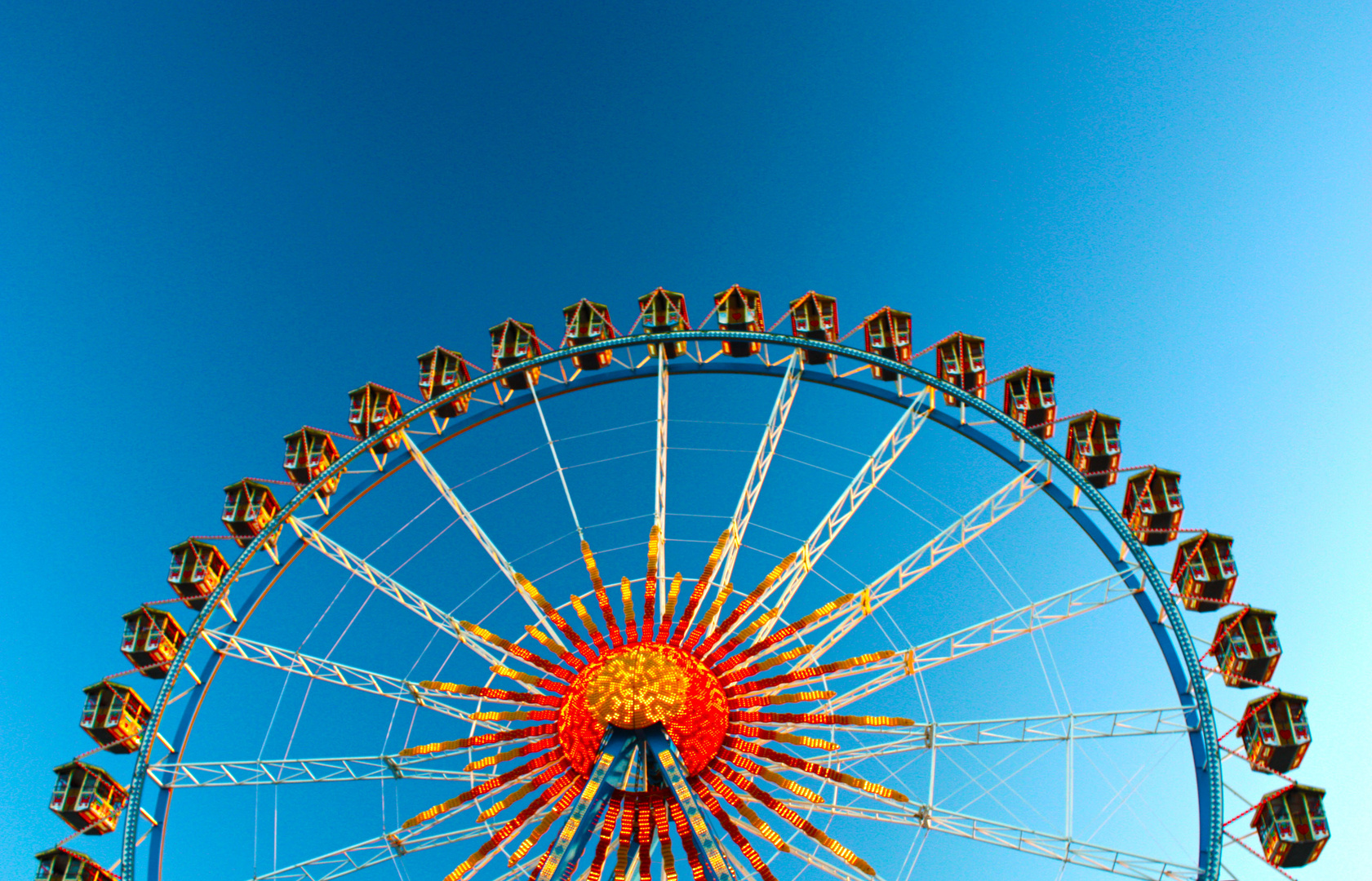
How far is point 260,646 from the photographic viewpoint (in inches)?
800

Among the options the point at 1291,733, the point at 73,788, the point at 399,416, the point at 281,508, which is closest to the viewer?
the point at 1291,733

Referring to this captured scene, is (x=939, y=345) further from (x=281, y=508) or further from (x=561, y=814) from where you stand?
(x=281, y=508)

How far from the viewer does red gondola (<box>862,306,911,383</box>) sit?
2205cm

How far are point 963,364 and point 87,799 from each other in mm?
19467

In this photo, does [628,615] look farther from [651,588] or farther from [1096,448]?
[1096,448]

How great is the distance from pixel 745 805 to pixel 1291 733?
10152mm

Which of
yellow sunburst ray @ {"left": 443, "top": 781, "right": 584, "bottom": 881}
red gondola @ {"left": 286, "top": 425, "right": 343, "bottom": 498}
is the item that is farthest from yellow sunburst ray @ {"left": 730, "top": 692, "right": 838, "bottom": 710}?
red gondola @ {"left": 286, "top": 425, "right": 343, "bottom": 498}

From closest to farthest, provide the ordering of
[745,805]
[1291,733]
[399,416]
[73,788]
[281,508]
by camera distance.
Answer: [745,805], [1291,733], [73,788], [281,508], [399,416]

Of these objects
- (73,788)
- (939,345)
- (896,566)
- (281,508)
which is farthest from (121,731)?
(939,345)

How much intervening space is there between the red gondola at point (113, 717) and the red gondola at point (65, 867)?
1.99 m

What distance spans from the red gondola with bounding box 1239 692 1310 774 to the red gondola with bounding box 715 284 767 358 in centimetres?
1200

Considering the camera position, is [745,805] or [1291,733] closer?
[745,805]

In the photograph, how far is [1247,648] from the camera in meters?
19.2

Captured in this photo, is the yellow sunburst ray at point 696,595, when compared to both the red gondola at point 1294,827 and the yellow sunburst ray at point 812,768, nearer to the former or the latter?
the yellow sunburst ray at point 812,768
